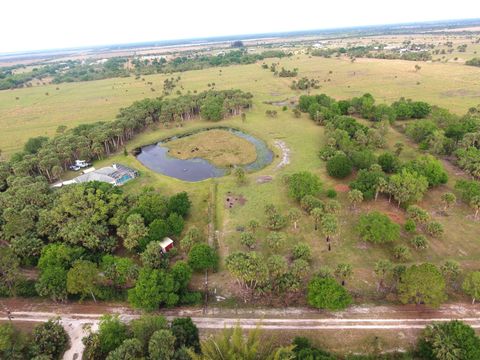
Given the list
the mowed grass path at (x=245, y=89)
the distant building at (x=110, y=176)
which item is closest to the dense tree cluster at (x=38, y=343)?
the distant building at (x=110, y=176)

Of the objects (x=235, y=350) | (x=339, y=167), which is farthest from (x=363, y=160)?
(x=235, y=350)

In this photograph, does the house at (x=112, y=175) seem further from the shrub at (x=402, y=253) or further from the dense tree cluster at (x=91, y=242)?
the shrub at (x=402, y=253)

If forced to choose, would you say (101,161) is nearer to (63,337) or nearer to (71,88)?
(63,337)

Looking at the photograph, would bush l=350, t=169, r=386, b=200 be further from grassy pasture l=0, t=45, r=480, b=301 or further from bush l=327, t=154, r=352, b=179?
bush l=327, t=154, r=352, b=179

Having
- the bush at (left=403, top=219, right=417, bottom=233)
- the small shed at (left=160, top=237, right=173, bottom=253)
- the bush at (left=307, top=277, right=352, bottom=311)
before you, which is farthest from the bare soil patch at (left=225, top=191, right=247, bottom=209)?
the bush at (left=403, top=219, right=417, bottom=233)

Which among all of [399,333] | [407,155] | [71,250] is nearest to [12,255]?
[71,250]

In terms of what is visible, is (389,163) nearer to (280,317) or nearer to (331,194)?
(331,194)
